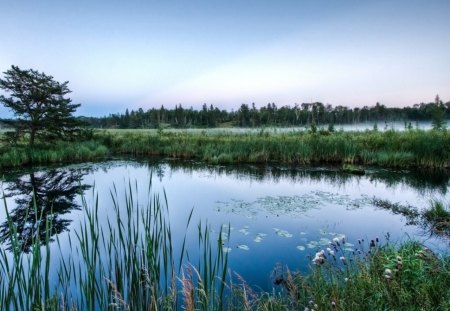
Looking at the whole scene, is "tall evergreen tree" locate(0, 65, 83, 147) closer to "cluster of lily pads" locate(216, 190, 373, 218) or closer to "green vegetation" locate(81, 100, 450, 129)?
"cluster of lily pads" locate(216, 190, 373, 218)

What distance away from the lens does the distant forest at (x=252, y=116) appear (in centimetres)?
8400

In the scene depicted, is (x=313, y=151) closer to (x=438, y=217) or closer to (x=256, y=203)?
(x=256, y=203)

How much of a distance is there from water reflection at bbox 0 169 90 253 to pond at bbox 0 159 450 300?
37 millimetres

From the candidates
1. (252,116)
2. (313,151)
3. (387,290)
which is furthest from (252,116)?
(387,290)

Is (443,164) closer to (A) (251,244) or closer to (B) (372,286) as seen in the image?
(A) (251,244)

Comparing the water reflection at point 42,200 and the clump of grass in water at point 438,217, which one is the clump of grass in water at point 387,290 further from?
the water reflection at point 42,200

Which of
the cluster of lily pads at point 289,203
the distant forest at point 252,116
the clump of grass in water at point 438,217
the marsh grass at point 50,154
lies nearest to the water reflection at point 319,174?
the cluster of lily pads at point 289,203

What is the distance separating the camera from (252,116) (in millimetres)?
83375

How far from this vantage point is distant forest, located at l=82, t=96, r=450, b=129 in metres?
84.0

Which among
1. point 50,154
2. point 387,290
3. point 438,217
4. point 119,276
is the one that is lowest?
point 438,217

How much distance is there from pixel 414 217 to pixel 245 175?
8.60 meters

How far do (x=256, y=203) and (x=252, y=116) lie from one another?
245 ft

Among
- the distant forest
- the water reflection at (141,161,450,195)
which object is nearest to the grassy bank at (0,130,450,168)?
the water reflection at (141,161,450,195)

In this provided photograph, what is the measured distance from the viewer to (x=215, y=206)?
9867mm
